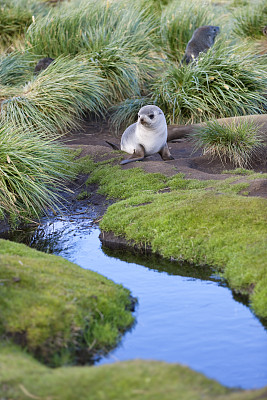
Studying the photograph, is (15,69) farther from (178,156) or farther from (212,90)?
(178,156)

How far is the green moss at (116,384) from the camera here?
3043 millimetres

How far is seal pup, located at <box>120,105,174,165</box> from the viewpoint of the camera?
28.7ft

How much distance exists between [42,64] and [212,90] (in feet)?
12.7

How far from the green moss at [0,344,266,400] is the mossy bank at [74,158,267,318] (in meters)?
1.46

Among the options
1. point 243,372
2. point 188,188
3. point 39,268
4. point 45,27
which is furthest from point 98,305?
point 45,27

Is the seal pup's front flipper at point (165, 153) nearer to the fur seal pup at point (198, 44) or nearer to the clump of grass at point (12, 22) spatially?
the fur seal pup at point (198, 44)

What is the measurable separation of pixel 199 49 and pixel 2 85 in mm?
4446

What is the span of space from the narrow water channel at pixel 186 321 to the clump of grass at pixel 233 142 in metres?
3.64

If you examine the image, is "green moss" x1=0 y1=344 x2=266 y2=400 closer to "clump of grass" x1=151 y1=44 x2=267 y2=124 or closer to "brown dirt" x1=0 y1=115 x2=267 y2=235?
"brown dirt" x1=0 y1=115 x2=267 y2=235

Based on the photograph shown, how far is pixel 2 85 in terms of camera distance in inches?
475

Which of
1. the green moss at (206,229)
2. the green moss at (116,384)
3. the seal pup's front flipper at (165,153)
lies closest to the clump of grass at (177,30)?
the seal pup's front flipper at (165,153)

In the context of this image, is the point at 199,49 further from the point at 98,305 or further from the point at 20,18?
the point at 98,305

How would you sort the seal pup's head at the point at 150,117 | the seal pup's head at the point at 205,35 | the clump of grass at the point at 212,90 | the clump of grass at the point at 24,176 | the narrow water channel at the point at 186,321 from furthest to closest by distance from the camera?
the seal pup's head at the point at 205,35
the clump of grass at the point at 212,90
the seal pup's head at the point at 150,117
the clump of grass at the point at 24,176
the narrow water channel at the point at 186,321

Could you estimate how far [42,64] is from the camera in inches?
497
